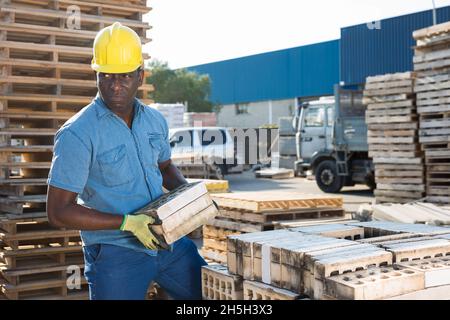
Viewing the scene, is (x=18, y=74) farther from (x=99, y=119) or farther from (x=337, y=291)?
(x=337, y=291)

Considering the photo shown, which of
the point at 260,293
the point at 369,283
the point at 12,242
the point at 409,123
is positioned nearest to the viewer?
the point at 369,283

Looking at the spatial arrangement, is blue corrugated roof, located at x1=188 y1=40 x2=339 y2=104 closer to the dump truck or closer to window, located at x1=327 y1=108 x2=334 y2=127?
the dump truck

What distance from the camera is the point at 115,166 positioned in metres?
3.29

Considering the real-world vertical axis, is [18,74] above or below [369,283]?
above

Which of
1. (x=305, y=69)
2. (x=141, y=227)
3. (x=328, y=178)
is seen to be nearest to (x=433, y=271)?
(x=141, y=227)

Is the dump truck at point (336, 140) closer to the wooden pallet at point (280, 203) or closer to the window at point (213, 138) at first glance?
the window at point (213, 138)

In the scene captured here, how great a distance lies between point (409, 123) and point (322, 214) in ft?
19.1

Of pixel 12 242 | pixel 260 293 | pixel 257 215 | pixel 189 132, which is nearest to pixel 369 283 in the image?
pixel 260 293

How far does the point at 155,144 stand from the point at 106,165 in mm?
448

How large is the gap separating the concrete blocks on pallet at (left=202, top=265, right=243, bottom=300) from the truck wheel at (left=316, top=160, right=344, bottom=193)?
39.9 ft

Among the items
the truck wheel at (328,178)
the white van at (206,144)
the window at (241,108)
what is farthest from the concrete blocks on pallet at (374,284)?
the window at (241,108)

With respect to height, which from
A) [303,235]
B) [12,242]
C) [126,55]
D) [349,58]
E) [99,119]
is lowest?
[12,242]

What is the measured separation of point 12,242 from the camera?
5148 millimetres

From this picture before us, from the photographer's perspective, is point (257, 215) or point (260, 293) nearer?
point (260, 293)
